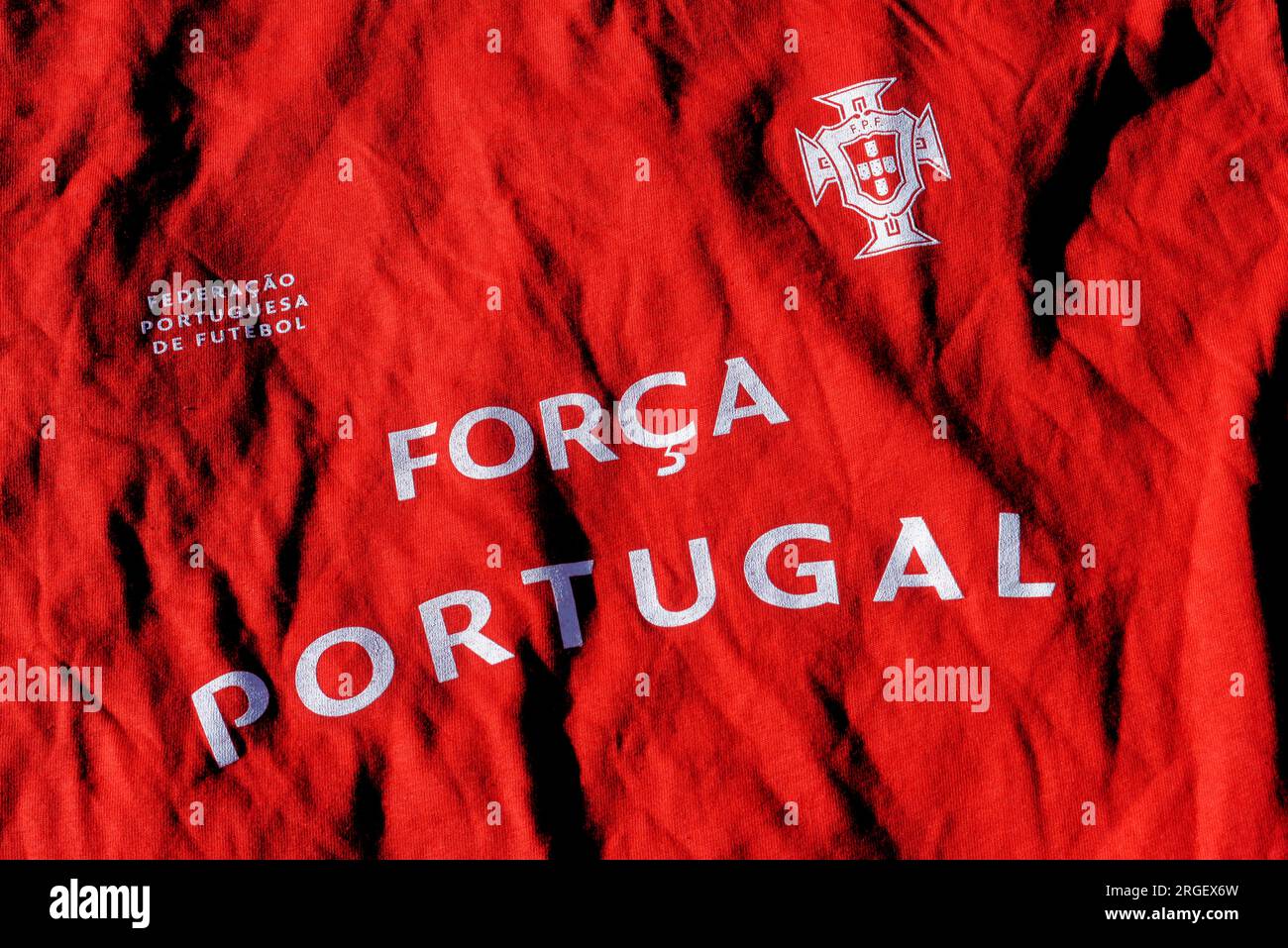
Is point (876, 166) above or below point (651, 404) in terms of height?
above

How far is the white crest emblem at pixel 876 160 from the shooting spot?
1536 millimetres

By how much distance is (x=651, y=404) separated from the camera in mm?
1526

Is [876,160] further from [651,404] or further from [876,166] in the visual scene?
[651,404]

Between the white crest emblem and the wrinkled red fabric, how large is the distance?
0.07 feet

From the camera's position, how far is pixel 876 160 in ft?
5.05

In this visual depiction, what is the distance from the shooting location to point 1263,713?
146cm

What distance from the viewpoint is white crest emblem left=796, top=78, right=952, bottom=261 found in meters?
1.54

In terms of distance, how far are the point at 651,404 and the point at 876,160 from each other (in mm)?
436

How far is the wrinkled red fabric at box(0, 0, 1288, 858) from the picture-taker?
1492 mm

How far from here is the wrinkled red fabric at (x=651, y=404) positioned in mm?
1492

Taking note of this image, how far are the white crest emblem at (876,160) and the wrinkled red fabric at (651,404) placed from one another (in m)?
0.02

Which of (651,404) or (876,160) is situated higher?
(876,160)

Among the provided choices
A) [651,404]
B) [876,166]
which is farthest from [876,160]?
[651,404]
